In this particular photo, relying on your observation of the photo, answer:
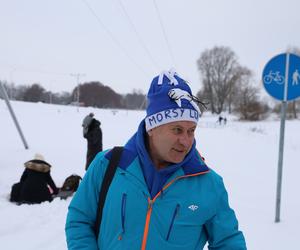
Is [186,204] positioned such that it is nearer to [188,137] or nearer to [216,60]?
[188,137]

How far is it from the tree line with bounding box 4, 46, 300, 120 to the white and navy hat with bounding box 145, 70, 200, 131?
2985 centimetres

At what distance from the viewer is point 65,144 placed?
13.0 m

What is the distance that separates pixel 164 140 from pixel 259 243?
9.54 ft

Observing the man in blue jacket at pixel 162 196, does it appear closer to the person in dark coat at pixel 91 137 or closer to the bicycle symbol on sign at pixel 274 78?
the bicycle symbol on sign at pixel 274 78

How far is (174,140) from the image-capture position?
1728 millimetres

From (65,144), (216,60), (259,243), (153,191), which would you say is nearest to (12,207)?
(259,243)

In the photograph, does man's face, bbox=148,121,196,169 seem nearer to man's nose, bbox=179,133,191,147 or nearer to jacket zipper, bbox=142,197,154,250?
man's nose, bbox=179,133,191,147

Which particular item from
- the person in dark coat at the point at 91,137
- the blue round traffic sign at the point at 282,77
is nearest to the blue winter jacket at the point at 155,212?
the blue round traffic sign at the point at 282,77

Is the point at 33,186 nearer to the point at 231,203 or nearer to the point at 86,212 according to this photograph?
the point at 231,203

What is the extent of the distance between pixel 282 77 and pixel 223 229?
357 cm

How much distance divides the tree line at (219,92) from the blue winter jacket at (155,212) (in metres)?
30.0

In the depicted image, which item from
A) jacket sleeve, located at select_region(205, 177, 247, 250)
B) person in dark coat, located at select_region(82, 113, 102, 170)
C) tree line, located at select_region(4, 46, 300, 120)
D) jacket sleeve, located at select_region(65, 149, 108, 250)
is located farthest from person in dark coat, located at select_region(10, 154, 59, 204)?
tree line, located at select_region(4, 46, 300, 120)

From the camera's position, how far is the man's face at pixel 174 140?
173cm

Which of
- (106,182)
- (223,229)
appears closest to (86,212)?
(106,182)
